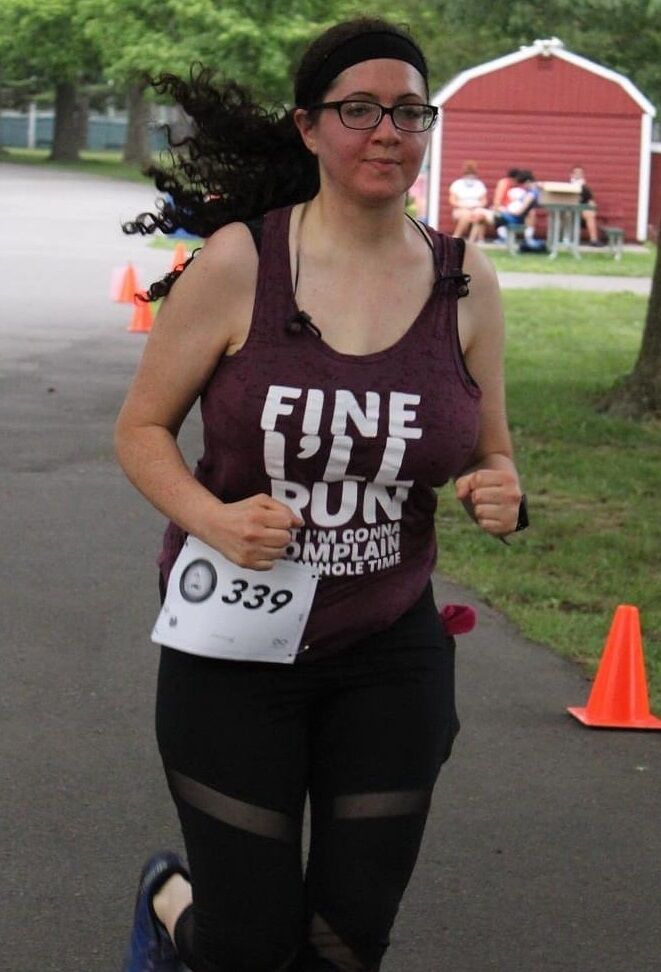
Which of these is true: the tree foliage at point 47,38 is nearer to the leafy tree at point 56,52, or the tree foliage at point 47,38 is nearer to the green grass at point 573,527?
the leafy tree at point 56,52

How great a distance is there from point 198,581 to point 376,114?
85cm

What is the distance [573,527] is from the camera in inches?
383

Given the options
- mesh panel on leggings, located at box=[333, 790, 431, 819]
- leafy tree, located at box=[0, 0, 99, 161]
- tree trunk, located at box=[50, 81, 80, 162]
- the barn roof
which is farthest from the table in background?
tree trunk, located at box=[50, 81, 80, 162]

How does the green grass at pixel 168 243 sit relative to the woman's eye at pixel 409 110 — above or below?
below

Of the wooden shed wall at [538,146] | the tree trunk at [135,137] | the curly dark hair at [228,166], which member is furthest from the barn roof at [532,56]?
the curly dark hair at [228,166]

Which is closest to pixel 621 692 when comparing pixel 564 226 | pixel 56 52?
pixel 564 226

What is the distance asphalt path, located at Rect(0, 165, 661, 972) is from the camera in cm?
468

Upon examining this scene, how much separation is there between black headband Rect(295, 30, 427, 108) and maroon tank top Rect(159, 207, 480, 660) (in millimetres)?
253

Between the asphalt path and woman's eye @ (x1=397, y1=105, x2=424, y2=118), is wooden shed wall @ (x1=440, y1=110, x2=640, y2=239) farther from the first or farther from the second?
woman's eye @ (x1=397, y1=105, x2=424, y2=118)

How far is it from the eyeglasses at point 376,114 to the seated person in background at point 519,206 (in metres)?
30.7

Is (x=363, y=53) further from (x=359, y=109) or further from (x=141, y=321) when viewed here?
(x=141, y=321)

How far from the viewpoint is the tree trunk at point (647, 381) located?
1329cm

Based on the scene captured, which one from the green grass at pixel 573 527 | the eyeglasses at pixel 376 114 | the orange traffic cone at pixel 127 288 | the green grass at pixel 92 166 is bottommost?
the green grass at pixel 573 527

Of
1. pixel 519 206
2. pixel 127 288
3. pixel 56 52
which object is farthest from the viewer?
pixel 56 52
